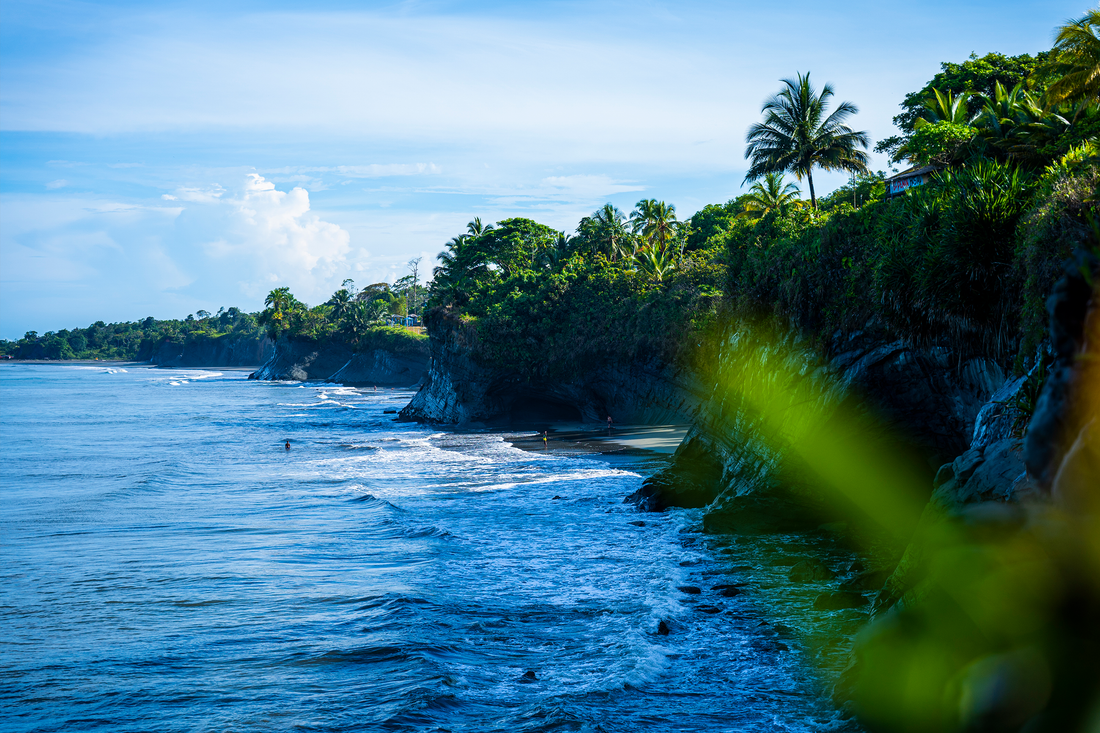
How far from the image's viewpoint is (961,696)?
242 inches

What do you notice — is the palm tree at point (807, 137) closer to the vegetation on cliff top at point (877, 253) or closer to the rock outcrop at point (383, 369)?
the vegetation on cliff top at point (877, 253)

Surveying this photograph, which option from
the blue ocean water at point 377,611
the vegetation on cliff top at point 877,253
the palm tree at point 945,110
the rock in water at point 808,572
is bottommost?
the blue ocean water at point 377,611

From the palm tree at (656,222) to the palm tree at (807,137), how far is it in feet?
84.6

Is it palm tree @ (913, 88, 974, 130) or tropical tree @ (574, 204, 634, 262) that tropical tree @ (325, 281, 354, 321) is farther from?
palm tree @ (913, 88, 974, 130)

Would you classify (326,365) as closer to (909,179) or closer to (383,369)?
(383,369)

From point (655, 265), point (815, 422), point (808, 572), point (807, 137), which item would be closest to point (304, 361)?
point (655, 265)

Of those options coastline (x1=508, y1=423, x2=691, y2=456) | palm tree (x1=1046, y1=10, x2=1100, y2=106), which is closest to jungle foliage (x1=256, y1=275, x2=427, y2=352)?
coastline (x1=508, y1=423, x2=691, y2=456)

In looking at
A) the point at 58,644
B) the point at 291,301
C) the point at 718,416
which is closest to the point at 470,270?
the point at 718,416

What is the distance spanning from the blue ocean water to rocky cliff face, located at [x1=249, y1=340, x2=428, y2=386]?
83927 mm

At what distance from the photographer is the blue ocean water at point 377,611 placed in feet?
37.3

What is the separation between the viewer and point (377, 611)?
52.7 ft

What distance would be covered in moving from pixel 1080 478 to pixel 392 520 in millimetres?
22414

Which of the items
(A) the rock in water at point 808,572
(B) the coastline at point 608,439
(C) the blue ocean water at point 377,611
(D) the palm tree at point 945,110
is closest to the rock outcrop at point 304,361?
(B) the coastline at point 608,439

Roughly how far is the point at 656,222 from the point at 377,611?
179ft
